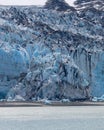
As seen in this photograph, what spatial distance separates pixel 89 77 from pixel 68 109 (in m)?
5.06

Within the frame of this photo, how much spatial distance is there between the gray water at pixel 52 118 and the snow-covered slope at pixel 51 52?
110cm

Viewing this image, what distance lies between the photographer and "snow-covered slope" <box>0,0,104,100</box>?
7156 cm

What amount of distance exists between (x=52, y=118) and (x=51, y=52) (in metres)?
14.6

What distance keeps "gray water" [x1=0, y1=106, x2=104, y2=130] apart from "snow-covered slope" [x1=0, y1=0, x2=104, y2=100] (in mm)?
1097

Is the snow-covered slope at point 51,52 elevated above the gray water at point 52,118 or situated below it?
above

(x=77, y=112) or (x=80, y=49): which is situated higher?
(x=80, y=49)

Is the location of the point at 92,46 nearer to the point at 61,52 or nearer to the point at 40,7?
the point at 61,52

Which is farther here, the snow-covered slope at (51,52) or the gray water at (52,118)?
the snow-covered slope at (51,52)

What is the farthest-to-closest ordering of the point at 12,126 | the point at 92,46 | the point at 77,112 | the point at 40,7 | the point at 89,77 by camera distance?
the point at 40,7 < the point at 92,46 < the point at 89,77 < the point at 77,112 < the point at 12,126

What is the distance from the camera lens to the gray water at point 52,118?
2251 inches

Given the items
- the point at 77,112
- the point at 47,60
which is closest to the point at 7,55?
the point at 47,60

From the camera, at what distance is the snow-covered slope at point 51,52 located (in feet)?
235

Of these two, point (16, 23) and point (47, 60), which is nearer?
point (47, 60)

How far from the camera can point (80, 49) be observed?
78.8 meters
